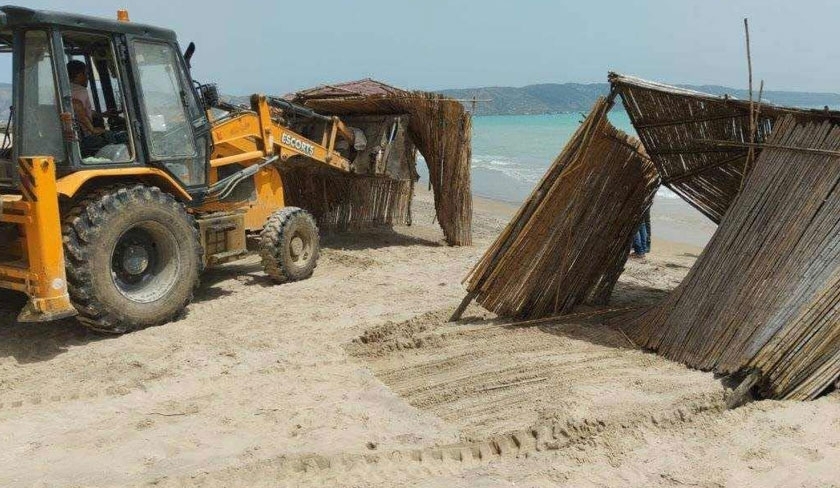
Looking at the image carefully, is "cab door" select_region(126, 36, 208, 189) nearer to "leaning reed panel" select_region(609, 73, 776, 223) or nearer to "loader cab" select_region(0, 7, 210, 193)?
"loader cab" select_region(0, 7, 210, 193)

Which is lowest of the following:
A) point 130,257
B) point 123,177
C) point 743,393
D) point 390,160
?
point 743,393

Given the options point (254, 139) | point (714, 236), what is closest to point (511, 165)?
point (254, 139)

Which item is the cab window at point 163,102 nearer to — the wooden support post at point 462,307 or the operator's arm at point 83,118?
the operator's arm at point 83,118

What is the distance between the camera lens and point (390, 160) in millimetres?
10102

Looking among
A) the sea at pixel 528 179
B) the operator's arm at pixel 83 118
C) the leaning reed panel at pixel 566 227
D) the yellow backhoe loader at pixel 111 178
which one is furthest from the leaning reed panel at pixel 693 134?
the operator's arm at pixel 83 118

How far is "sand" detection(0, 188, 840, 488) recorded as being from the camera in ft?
12.1

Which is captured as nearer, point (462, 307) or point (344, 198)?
point (462, 307)

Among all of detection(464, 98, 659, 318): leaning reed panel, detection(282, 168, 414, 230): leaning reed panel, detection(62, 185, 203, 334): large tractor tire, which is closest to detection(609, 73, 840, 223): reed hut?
detection(464, 98, 659, 318): leaning reed panel

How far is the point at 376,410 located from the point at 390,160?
608 centimetres

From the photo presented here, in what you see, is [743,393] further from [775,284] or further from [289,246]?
[289,246]

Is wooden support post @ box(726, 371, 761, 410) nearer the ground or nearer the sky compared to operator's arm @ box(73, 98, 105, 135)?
nearer the ground

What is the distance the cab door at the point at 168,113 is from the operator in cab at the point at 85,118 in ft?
0.92

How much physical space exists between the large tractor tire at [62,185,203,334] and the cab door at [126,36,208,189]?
0.46 meters

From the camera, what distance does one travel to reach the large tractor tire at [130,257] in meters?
5.46
